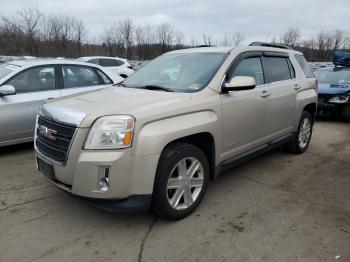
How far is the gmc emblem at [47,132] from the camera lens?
3248 mm

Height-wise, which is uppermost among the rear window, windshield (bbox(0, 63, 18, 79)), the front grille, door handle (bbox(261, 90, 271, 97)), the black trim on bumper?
the rear window

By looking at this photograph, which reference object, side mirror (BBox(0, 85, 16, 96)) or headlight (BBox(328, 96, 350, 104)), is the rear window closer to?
headlight (BBox(328, 96, 350, 104))

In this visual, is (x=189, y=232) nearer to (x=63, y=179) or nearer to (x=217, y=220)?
(x=217, y=220)

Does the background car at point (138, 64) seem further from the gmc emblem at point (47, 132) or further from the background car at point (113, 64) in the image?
the gmc emblem at point (47, 132)

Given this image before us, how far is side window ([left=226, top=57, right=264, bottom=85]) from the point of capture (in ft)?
13.4

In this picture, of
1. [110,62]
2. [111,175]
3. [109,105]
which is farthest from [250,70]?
[110,62]

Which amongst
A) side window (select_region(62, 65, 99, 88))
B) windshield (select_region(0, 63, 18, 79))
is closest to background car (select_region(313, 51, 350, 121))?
side window (select_region(62, 65, 99, 88))

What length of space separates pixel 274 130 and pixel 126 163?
275 cm

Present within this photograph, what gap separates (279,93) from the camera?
192 inches

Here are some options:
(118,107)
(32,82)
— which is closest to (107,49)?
(32,82)

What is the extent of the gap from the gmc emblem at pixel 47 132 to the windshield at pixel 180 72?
50.3 inches

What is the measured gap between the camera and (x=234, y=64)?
412cm

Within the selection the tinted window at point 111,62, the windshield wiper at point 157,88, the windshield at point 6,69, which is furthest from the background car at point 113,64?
the windshield wiper at point 157,88

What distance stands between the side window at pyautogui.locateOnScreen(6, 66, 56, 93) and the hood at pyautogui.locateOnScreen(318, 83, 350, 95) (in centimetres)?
683
